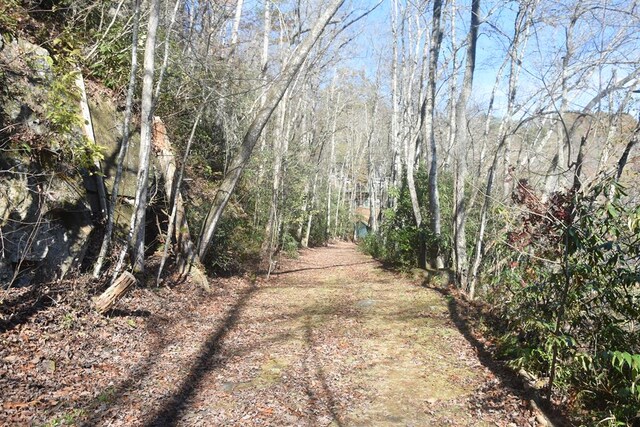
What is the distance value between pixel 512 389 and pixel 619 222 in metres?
2.26

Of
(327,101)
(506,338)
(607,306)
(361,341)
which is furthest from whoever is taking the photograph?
(327,101)

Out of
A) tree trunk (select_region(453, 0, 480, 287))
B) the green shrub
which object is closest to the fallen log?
the green shrub

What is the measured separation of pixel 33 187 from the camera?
18.0ft

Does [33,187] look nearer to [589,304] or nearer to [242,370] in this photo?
[242,370]

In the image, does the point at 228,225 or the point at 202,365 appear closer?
the point at 202,365

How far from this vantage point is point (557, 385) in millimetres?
4418

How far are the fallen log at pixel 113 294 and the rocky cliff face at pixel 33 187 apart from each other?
63 centimetres

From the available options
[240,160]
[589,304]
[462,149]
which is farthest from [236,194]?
[589,304]

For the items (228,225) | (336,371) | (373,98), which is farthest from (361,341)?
(373,98)

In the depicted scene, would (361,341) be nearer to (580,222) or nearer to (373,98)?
(580,222)

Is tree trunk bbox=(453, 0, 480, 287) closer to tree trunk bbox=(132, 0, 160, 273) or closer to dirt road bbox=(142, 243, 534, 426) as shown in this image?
dirt road bbox=(142, 243, 534, 426)

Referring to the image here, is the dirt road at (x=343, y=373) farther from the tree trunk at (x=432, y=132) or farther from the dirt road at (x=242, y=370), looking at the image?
the tree trunk at (x=432, y=132)

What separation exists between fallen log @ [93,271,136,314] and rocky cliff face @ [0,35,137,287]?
2.06 feet

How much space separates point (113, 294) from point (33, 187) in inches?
71.3
